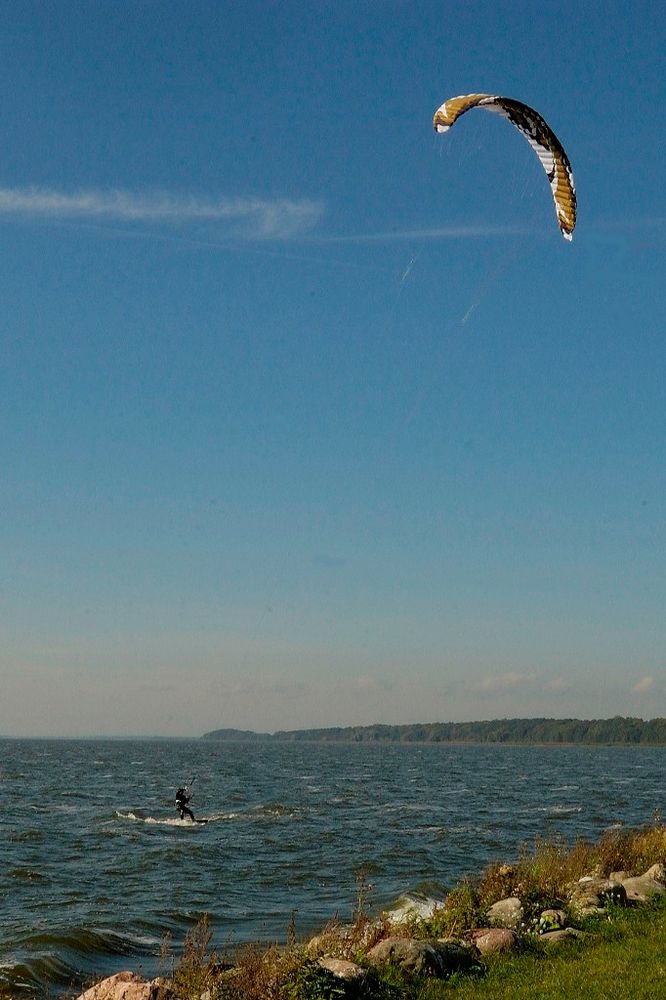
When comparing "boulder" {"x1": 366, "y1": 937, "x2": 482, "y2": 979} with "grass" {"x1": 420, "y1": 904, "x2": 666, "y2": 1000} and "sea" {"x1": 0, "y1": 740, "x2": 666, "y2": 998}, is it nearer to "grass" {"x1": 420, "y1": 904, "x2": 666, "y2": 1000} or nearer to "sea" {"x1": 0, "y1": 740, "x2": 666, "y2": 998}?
"grass" {"x1": 420, "y1": 904, "x2": 666, "y2": 1000}

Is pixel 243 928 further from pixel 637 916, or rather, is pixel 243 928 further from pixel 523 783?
pixel 523 783

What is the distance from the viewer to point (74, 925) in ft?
65.3

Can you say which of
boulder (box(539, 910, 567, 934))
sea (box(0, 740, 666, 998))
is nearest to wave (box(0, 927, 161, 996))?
sea (box(0, 740, 666, 998))

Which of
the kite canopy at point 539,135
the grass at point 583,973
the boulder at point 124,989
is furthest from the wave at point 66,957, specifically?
the kite canopy at point 539,135

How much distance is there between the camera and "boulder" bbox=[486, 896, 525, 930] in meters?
14.0

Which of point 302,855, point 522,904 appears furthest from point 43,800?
point 522,904

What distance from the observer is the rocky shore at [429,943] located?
11.2 meters

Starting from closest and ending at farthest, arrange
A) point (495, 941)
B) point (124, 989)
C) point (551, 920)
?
point (124, 989) < point (495, 941) < point (551, 920)

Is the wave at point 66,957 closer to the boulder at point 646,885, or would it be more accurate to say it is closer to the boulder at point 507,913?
the boulder at point 507,913

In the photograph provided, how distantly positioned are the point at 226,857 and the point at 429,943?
19.6 meters

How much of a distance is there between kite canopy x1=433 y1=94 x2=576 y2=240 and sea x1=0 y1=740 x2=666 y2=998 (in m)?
10.9

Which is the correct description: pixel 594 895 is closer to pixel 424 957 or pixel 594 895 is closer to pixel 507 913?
pixel 507 913

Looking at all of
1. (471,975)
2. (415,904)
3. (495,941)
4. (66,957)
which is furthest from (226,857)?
(471,975)

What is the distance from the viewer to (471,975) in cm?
1181
